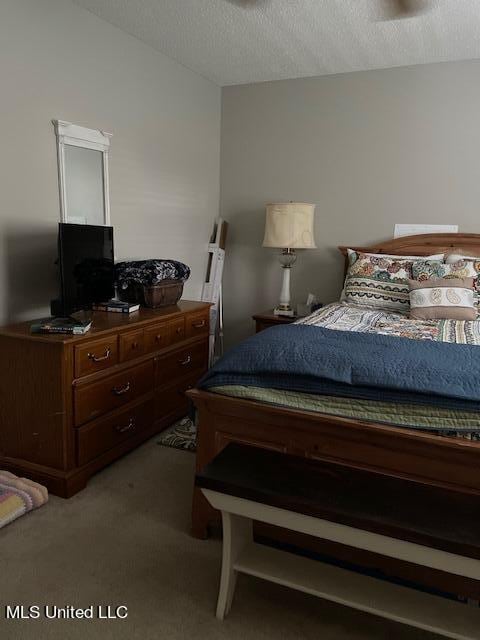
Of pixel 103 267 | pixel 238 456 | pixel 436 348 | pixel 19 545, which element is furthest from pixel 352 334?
pixel 19 545

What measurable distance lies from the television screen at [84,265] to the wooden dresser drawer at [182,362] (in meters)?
0.53

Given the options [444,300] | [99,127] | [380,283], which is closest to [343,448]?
[444,300]

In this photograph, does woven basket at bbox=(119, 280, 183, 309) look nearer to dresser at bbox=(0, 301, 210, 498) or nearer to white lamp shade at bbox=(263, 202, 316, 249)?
dresser at bbox=(0, 301, 210, 498)

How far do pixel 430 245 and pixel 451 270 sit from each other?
0.48m

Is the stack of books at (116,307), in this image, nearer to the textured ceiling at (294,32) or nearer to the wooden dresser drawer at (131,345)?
the wooden dresser drawer at (131,345)

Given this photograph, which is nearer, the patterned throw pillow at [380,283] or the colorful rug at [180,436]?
the colorful rug at [180,436]

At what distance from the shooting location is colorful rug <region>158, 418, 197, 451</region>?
114 inches

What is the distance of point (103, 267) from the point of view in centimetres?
279

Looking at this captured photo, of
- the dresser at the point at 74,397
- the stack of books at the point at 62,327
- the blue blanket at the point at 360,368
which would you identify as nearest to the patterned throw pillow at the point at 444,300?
the blue blanket at the point at 360,368

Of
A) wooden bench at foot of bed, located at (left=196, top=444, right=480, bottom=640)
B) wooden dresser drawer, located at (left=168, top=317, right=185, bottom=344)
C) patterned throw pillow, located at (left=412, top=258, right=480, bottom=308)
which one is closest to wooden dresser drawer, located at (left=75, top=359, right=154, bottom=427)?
wooden dresser drawer, located at (left=168, top=317, right=185, bottom=344)

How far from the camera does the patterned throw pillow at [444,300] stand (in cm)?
291

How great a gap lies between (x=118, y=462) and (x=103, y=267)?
1.08 metres

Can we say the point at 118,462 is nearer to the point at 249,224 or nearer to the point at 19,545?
the point at 19,545

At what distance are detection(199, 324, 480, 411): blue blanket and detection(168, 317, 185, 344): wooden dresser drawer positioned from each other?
0.99 metres
